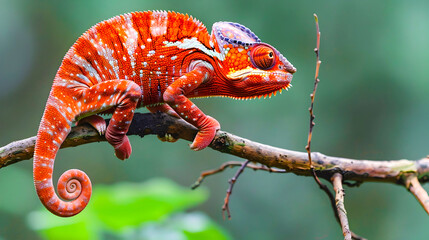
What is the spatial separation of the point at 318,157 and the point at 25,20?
17.3ft

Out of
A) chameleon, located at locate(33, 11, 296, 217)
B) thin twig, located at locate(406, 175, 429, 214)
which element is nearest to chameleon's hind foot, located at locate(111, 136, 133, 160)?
chameleon, located at locate(33, 11, 296, 217)

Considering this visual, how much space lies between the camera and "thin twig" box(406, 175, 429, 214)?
1887 millimetres

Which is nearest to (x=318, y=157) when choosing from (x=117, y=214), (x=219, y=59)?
(x=219, y=59)

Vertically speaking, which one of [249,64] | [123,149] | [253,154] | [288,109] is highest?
[249,64]

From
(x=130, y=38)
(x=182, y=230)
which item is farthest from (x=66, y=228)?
(x=130, y=38)

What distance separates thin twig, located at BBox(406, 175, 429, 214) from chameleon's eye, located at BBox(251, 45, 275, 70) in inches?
34.0

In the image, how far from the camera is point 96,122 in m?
1.82

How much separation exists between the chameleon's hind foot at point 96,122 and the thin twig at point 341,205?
963 mm

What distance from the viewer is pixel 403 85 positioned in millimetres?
5387

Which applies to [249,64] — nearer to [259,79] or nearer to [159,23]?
[259,79]

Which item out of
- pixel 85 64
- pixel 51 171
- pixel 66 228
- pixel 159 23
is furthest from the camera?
pixel 66 228

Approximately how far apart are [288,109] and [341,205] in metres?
4.17

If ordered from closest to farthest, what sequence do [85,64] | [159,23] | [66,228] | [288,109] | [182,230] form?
[85,64] → [159,23] → [66,228] → [182,230] → [288,109]

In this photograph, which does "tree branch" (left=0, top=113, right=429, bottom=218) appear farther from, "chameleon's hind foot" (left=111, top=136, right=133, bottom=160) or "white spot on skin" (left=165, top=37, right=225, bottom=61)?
"white spot on skin" (left=165, top=37, right=225, bottom=61)
